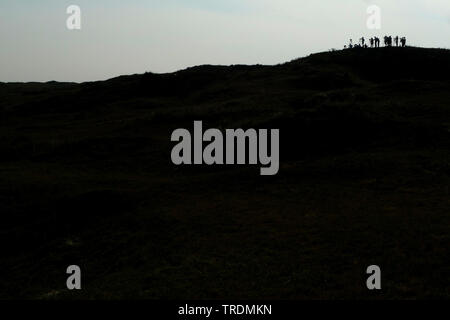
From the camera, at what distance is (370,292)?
17.2 meters

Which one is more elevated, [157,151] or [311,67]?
[311,67]

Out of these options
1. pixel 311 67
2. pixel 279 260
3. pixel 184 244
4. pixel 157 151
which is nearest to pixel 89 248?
pixel 184 244

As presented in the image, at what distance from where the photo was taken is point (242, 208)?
28.7 metres

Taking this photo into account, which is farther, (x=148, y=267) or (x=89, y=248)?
(x=89, y=248)

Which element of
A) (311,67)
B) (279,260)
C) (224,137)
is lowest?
(279,260)

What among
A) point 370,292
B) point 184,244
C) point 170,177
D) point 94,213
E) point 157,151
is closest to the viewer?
point 370,292

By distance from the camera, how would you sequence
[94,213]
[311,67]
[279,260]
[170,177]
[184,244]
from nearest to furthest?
[279,260] < [184,244] < [94,213] < [170,177] < [311,67]

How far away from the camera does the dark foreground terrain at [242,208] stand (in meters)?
19.5

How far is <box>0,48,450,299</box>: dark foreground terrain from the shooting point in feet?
64.0

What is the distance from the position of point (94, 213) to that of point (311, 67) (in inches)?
2690

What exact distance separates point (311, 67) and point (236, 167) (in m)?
56.6

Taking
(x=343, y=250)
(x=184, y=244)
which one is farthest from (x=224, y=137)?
(x=343, y=250)

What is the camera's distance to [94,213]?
29.2 metres
